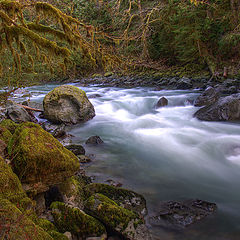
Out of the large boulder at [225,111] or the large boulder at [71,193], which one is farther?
the large boulder at [225,111]

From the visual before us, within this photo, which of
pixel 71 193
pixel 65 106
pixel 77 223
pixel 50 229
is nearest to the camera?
pixel 50 229

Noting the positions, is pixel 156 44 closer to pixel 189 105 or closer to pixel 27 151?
pixel 189 105

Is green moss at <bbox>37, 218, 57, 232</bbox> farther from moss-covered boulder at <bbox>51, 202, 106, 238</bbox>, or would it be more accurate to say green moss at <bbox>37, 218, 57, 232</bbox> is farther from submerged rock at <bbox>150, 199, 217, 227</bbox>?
submerged rock at <bbox>150, 199, 217, 227</bbox>

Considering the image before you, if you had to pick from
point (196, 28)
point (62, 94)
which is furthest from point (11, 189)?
point (196, 28)

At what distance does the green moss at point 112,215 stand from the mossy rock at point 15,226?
0.75m

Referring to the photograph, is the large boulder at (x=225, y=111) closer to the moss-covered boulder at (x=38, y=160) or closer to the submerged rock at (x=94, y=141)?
the submerged rock at (x=94, y=141)

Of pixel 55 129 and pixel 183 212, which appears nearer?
pixel 183 212

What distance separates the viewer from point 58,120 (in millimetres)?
6758

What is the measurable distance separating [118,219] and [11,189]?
1.11 metres

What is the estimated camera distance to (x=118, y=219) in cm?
216

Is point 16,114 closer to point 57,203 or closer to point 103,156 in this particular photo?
point 103,156

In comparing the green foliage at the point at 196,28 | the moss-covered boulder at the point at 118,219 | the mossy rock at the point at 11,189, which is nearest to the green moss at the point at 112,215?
the moss-covered boulder at the point at 118,219

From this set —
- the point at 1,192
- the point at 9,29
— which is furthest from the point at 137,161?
the point at 9,29

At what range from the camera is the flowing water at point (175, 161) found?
2855mm
